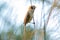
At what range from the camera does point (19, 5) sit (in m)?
0.98

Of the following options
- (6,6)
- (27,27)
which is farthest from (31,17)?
(6,6)

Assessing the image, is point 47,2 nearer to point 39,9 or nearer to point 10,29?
point 39,9

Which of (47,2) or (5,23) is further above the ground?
(47,2)

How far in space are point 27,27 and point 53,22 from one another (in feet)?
0.51

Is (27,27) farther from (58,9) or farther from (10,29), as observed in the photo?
(58,9)

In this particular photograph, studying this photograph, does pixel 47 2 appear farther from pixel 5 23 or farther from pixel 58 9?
pixel 5 23

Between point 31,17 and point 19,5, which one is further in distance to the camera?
point 19,5

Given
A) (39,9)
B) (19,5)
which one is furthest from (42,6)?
(19,5)

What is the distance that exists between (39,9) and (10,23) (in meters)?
0.18

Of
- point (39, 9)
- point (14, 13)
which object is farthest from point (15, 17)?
point (39, 9)

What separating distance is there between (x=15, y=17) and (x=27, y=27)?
89mm

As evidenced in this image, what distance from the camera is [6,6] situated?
969 mm

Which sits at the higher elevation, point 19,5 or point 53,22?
point 19,5

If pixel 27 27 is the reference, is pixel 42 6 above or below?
above
